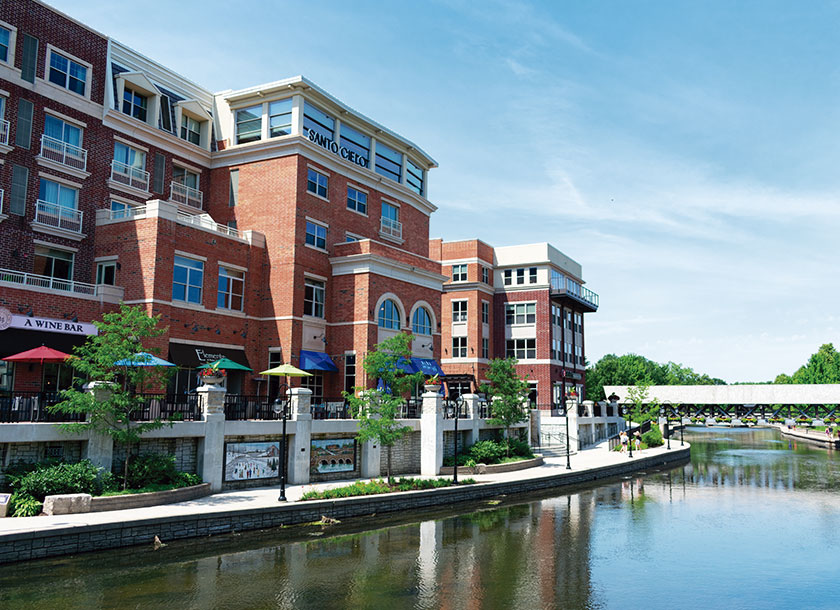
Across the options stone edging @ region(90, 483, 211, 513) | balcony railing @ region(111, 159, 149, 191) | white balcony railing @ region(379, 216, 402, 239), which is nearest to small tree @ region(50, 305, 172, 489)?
stone edging @ region(90, 483, 211, 513)

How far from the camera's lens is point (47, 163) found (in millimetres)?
29594

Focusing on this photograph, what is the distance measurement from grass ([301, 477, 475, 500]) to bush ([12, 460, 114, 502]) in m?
6.18

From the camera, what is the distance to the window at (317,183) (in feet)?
116

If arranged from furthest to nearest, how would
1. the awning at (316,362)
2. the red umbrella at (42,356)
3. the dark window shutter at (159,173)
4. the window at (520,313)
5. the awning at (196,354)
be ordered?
the window at (520,313) → the dark window shutter at (159,173) → the awning at (316,362) → the awning at (196,354) → the red umbrella at (42,356)

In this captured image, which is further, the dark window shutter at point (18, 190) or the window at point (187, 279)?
the window at point (187, 279)

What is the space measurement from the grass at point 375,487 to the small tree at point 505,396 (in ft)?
22.2

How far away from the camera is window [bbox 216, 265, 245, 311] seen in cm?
3238

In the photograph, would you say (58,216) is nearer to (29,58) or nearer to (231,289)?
(29,58)

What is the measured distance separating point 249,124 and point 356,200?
7.21m

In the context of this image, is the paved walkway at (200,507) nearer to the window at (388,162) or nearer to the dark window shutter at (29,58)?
the window at (388,162)

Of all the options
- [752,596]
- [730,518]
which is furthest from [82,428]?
[730,518]

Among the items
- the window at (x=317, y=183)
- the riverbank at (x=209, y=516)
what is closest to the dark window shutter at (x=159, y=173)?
the window at (x=317, y=183)

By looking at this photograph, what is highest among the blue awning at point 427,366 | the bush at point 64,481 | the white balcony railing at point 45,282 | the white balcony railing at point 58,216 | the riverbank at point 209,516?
the white balcony railing at point 58,216

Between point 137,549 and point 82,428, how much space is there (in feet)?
14.4
